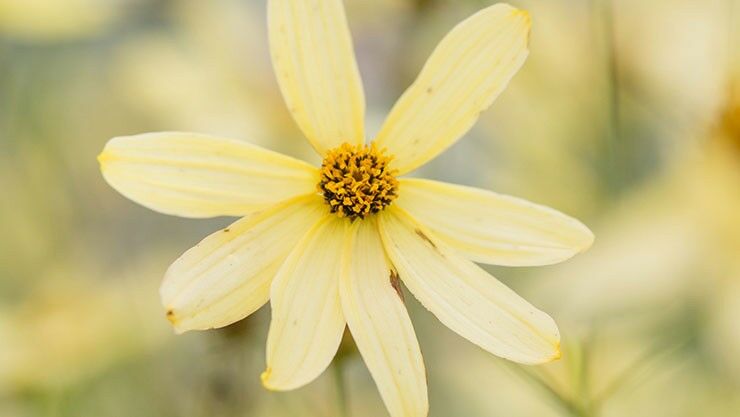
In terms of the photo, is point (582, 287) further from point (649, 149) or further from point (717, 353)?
point (649, 149)

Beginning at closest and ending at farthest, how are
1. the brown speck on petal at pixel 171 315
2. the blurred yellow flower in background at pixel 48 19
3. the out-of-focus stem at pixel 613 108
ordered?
the brown speck on petal at pixel 171 315 < the out-of-focus stem at pixel 613 108 < the blurred yellow flower in background at pixel 48 19

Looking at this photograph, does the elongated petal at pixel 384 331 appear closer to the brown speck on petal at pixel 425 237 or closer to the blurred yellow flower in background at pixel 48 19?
the brown speck on petal at pixel 425 237

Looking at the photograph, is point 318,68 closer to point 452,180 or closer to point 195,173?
point 195,173

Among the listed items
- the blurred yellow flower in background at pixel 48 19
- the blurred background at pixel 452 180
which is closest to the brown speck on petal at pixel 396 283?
the blurred background at pixel 452 180

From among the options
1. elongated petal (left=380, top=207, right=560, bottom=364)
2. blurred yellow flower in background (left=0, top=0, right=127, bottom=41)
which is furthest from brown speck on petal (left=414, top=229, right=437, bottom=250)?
blurred yellow flower in background (left=0, top=0, right=127, bottom=41)

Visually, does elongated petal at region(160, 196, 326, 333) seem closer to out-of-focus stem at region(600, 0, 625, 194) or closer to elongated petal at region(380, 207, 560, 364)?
elongated petal at region(380, 207, 560, 364)
